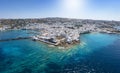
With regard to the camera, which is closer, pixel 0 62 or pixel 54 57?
pixel 0 62

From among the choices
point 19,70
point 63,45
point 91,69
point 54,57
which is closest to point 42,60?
point 54,57

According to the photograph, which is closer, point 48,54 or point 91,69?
point 91,69

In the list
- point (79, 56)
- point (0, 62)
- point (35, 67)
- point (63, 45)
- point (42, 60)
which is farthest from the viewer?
point (63, 45)

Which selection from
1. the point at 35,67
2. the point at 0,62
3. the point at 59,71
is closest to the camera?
the point at 59,71

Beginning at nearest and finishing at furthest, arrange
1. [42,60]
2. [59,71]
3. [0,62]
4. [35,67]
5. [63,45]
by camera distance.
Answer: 1. [59,71]
2. [35,67]
3. [0,62]
4. [42,60]
5. [63,45]

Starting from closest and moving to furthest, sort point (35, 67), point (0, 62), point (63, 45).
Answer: point (35, 67), point (0, 62), point (63, 45)

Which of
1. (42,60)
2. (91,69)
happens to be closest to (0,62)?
(42,60)

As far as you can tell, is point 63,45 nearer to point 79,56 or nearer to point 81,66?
point 79,56

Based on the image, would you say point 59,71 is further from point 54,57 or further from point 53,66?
point 54,57
